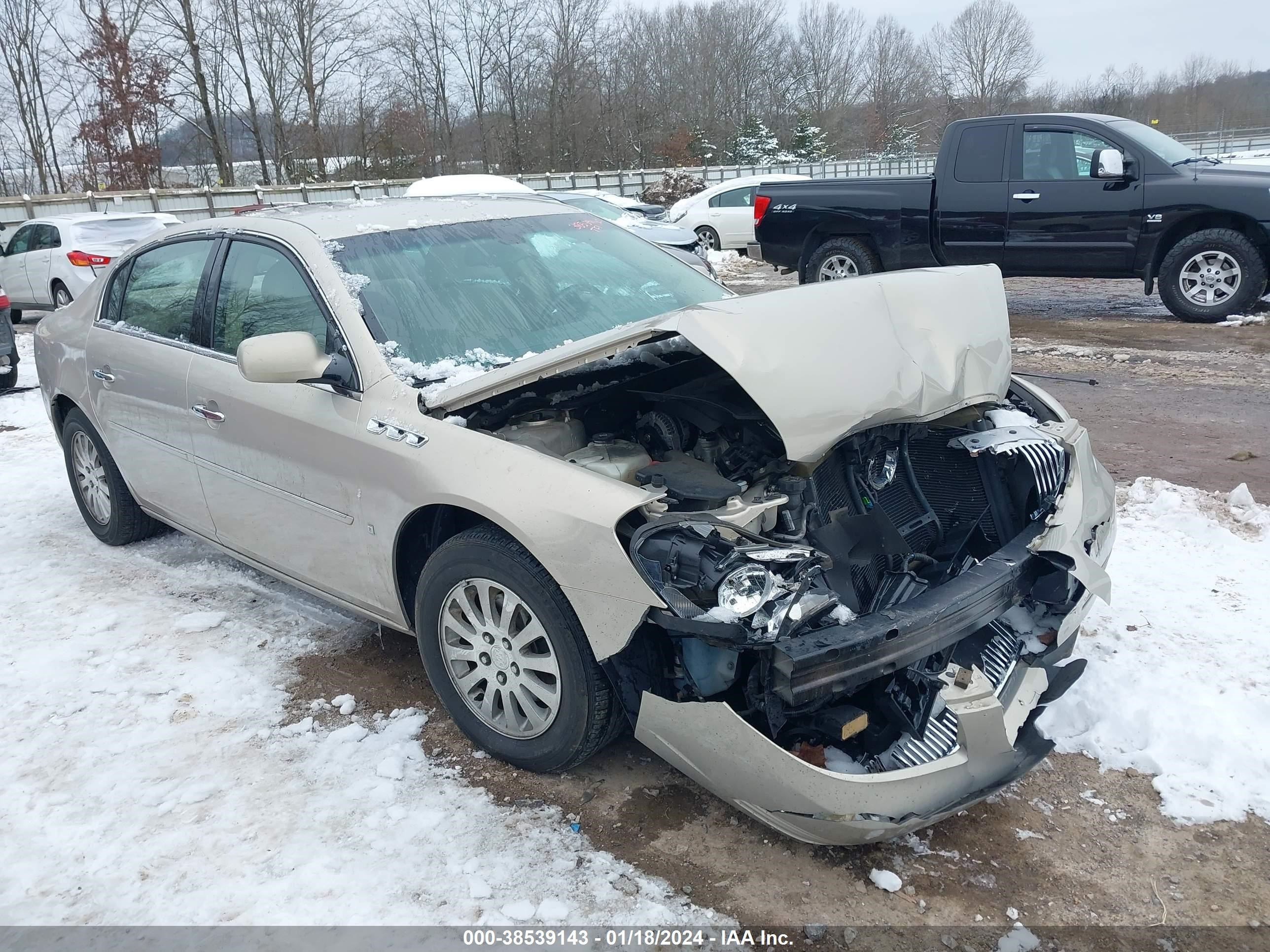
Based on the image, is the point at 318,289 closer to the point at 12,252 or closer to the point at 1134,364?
the point at 1134,364

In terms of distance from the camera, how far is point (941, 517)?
11.3 ft

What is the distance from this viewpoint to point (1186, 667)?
3.40 m

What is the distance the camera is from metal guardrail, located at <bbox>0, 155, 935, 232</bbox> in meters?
22.5

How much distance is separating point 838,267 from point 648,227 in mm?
3966

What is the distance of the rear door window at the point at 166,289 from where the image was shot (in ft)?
13.5

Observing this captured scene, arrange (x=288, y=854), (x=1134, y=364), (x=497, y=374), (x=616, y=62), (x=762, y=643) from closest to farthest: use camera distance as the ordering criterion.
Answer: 1. (x=762, y=643)
2. (x=288, y=854)
3. (x=497, y=374)
4. (x=1134, y=364)
5. (x=616, y=62)

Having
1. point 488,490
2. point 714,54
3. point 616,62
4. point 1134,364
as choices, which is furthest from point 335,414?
point 714,54

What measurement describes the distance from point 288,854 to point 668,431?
1755 mm

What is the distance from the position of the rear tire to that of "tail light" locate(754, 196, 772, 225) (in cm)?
77

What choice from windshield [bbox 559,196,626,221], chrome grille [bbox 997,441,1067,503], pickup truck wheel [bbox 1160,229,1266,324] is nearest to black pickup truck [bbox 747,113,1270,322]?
pickup truck wheel [bbox 1160,229,1266,324]

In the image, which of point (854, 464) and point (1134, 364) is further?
point (1134, 364)

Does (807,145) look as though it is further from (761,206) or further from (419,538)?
(419,538)

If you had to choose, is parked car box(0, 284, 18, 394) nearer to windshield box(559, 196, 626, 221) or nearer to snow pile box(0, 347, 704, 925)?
snow pile box(0, 347, 704, 925)

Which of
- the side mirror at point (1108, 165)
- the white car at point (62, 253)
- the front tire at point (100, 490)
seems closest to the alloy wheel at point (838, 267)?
the side mirror at point (1108, 165)
